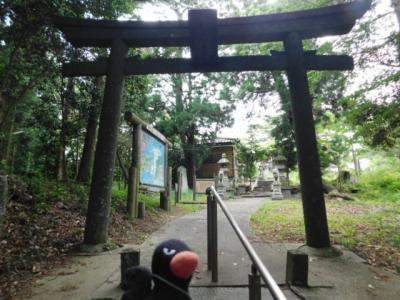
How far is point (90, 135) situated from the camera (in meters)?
9.50

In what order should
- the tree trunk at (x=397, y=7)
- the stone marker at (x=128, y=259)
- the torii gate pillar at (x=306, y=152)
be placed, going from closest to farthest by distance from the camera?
the stone marker at (x=128, y=259) < the torii gate pillar at (x=306, y=152) < the tree trunk at (x=397, y=7)

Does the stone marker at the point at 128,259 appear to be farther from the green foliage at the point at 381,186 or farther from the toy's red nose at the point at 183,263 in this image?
the green foliage at the point at 381,186

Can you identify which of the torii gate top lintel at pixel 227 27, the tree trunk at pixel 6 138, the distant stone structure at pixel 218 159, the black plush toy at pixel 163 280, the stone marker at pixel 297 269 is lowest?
the stone marker at pixel 297 269

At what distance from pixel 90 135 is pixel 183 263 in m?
8.81

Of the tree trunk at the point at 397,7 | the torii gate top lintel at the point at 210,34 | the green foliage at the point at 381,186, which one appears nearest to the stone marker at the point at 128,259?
the torii gate top lintel at the point at 210,34

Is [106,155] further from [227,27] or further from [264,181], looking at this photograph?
[264,181]

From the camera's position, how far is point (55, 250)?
173 inches

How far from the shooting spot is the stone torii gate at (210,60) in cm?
447

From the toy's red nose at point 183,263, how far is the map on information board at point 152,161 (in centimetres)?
563

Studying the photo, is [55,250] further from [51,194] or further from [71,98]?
[71,98]

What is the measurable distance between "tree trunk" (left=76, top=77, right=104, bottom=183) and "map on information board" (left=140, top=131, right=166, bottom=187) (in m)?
2.25

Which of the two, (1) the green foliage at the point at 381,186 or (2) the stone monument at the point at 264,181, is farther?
(2) the stone monument at the point at 264,181

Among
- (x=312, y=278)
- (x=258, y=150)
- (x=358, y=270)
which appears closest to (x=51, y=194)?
(x=312, y=278)

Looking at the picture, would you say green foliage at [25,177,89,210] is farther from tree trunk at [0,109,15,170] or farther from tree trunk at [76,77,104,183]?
tree trunk at [0,109,15,170]
